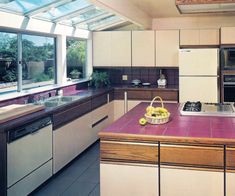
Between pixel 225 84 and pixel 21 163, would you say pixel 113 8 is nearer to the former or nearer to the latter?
pixel 21 163

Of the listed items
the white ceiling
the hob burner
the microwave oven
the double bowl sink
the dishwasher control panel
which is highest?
the white ceiling

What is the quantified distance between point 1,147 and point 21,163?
1.20 feet

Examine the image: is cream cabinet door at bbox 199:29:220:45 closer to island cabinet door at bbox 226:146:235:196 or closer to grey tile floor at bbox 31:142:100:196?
grey tile floor at bbox 31:142:100:196

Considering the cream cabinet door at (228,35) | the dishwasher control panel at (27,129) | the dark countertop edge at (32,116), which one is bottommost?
the dishwasher control panel at (27,129)

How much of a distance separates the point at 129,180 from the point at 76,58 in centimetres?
405

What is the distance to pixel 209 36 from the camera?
6.40m

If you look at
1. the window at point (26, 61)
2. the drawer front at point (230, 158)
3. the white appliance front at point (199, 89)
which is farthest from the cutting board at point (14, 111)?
the white appliance front at point (199, 89)

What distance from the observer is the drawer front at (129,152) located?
275 centimetres

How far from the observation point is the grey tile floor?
361cm

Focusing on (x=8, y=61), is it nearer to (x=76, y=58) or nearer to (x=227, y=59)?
(x=76, y=58)

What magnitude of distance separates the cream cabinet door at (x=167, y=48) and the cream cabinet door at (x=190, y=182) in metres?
4.14

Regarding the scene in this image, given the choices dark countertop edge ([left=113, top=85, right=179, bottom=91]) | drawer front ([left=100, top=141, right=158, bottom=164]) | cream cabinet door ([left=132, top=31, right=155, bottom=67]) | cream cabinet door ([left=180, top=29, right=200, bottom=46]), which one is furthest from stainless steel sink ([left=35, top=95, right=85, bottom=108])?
cream cabinet door ([left=180, top=29, right=200, bottom=46])

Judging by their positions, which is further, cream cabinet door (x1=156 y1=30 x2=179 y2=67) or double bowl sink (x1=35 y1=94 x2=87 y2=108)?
cream cabinet door (x1=156 y1=30 x2=179 y2=67)

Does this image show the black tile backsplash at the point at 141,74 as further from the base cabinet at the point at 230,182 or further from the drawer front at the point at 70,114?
the base cabinet at the point at 230,182
